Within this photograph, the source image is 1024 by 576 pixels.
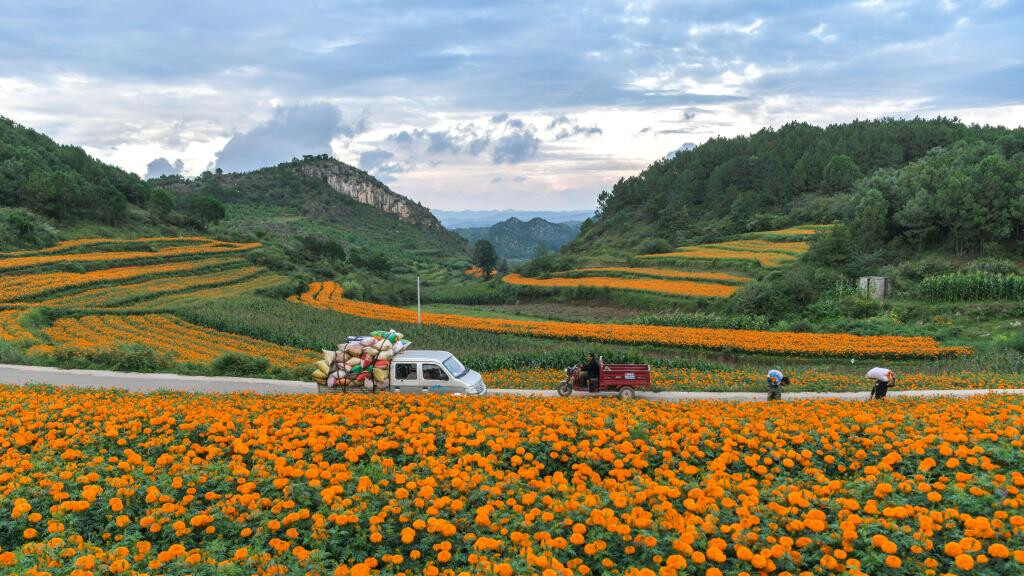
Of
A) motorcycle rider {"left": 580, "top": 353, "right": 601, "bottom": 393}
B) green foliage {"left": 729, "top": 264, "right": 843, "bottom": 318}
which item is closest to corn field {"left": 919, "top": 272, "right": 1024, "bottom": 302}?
green foliage {"left": 729, "top": 264, "right": 843, "bottom": 318}

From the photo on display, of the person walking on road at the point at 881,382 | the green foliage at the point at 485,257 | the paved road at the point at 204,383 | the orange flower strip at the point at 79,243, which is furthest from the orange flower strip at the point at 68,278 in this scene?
the green foliage at the point at 485,257

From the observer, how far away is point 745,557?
4.61 m

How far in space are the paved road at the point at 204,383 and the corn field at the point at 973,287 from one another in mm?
21172

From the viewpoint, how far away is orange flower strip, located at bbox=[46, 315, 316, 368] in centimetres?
2405

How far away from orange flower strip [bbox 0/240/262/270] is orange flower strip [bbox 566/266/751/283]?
35.7m

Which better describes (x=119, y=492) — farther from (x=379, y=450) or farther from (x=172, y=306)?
(x=172, y=306)

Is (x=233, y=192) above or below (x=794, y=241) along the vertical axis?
above

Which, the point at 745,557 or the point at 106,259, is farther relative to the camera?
the point at 106,259

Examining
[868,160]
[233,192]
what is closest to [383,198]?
[233,192]

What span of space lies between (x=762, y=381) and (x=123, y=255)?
1872 inches

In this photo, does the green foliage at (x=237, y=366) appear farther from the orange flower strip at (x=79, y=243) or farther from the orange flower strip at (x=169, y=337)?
the orange flower strip at (x=79, y=243)

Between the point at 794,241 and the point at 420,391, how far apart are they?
5566 cm

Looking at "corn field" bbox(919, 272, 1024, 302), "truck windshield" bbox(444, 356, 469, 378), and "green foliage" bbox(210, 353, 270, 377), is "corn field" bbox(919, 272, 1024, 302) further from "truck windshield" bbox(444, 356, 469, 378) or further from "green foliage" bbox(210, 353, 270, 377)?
"green foliage" bbox(210, 353, 270, 377)

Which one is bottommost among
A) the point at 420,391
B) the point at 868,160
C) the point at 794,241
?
the point at 420,391
